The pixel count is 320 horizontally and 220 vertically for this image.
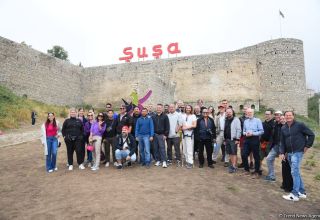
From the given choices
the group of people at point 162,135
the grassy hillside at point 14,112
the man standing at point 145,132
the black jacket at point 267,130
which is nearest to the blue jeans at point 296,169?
the group of people at point 162,135

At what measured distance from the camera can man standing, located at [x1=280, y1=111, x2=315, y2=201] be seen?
195 inches

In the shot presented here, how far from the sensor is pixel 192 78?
28422 mm

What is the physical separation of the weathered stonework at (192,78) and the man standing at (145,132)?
1381 cm

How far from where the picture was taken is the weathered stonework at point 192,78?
22.8m

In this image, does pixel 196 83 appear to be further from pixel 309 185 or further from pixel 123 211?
pixel 123 211

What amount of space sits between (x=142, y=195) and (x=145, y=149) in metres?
2.03

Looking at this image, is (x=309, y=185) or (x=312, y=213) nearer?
(x=312, y=213)

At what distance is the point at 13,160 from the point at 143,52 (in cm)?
2437

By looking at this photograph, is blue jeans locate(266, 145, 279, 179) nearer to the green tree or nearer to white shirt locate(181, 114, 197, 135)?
white shirt locate(181, 114, 197, 135)

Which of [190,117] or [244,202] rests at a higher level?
[190,117]

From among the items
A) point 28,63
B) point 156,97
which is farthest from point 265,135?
point 28,63

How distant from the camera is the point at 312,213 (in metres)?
4.43

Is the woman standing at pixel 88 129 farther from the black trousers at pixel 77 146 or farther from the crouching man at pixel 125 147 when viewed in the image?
the crouching man at pixel 125 147

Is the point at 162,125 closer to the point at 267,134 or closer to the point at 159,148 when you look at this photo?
the point at 159,148
